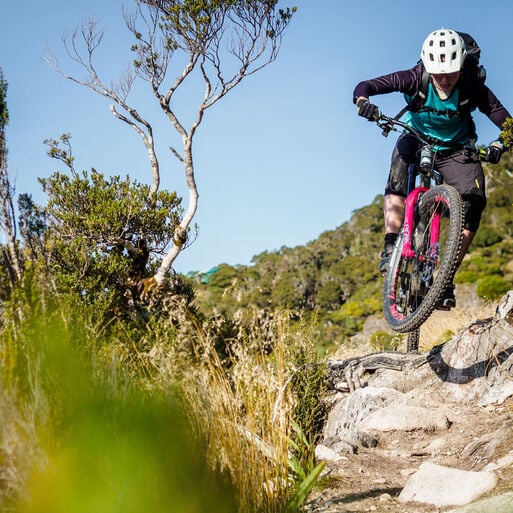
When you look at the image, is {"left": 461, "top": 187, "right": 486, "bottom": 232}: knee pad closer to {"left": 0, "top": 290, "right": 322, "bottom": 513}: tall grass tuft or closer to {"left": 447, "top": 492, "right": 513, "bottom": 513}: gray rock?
{"left": 447, "top": 492, "right": 513, "bottom": 513}: gray rock

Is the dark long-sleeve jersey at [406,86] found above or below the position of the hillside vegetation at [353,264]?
below

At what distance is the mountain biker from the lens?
5.58 metres

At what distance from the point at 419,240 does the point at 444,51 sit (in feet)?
5.18

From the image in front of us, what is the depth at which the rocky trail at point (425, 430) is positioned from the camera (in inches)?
171

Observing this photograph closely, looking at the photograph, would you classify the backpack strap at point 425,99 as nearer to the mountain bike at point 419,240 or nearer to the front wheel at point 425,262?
the mountain bike at point 419,240

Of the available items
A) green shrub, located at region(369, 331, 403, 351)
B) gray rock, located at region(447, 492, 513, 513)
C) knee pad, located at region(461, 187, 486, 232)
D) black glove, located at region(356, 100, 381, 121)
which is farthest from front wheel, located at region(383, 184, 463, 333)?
green shrub, located at region(369, 331, 403, 351)

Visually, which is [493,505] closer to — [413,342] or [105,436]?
[105,436]

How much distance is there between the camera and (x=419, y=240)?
5844 millimetres

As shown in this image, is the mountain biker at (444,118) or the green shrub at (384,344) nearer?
the mountain biker at (444,118)

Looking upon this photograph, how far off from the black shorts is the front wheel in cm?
29

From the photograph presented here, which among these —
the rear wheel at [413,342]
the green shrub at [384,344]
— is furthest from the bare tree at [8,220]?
the green shrub at [384,344]

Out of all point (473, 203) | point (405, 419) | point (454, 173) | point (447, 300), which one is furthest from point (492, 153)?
point (405, 419)

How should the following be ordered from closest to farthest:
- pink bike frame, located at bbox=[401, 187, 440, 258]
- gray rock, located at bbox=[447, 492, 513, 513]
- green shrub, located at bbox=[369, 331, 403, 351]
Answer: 1. gray rock, located at bbox=[447, 492, 513, 513]
2. pink bike frame, located at bbox=[401, 187, 440, 258]
3. green shrub, located at bbox=[369, 331, 403, 351]

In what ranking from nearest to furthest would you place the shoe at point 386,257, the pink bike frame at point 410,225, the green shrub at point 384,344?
the pink bike frame at point 410,225 < the shoe at point 386,257 < the green shrub at point 384,344
